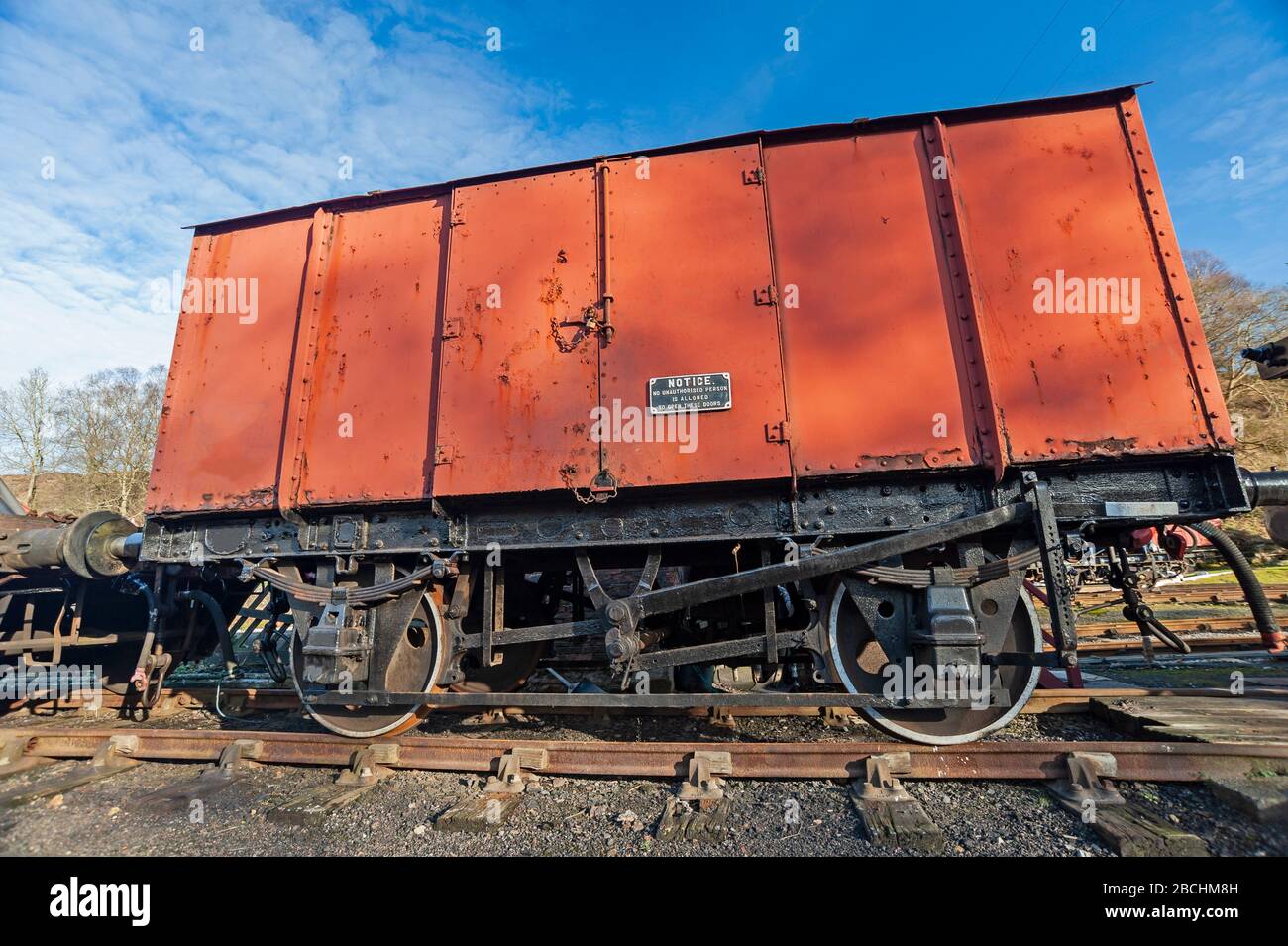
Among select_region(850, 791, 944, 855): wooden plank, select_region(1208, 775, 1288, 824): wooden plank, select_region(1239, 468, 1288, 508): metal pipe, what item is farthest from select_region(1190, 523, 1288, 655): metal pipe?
select_region(850, 791, 944, 855): wooden plank

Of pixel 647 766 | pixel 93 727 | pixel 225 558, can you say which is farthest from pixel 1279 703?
pixel 93 727

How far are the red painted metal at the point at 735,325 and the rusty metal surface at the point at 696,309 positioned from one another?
2 cm

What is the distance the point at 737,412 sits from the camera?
3.65 meters

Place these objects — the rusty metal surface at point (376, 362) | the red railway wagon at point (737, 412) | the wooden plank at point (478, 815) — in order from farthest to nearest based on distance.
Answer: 1. the rusty metal surface at point (376, 362)
2. the red railway wagon at point (737, 412)
3. the wooden plank at point (478, 815)

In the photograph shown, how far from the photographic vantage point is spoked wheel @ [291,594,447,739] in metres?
4.21

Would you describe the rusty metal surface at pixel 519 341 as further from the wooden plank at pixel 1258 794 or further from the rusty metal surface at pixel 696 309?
the wooden plank at pixel 1258 794

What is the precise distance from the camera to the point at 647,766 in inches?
146

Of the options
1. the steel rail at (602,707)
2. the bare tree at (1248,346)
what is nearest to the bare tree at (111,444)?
the steel rail at (602,707)

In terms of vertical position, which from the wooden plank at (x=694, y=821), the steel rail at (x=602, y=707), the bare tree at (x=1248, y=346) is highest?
the bare tree at (x=1248, y=346)

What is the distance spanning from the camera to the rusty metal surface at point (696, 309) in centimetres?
364

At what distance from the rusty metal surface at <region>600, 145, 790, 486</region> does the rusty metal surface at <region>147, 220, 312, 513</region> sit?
A: 2805 millimetres

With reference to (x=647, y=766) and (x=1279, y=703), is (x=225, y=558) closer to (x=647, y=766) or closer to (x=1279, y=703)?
(x=647, y=766)

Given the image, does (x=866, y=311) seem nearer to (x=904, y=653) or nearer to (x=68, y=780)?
(x=904, y=653)

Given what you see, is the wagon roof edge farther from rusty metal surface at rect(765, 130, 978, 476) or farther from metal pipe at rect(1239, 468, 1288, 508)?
metal pipe at rect(1239, 468, 1288, 508)
